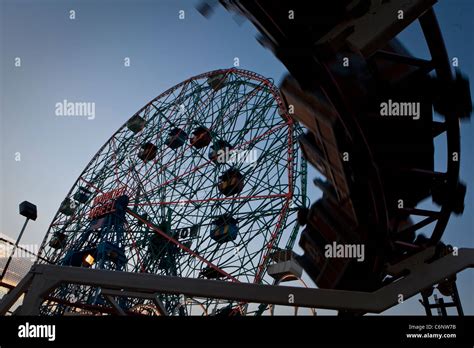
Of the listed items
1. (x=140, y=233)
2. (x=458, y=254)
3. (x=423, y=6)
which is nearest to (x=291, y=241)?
(x=140, y=233)

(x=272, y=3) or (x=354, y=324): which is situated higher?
(x=272, y=3)

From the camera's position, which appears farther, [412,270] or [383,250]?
[412,270]

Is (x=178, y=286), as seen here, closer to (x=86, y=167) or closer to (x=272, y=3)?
(x=272, y=3)

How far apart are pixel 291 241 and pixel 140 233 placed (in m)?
6.34

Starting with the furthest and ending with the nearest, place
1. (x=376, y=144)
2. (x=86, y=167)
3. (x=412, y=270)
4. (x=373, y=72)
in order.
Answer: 1. (x=86, y=167)
2. (x=412, y=270)
3. (x=376, y=144)
4. (x=373, y=72)

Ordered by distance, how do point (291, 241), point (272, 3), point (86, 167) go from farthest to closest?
point (86, 167)
point (291, 241)
point (272, 3)

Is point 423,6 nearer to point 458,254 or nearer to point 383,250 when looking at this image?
point 383,250

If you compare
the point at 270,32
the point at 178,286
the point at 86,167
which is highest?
the point at 86,167

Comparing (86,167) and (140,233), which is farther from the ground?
(86,167)

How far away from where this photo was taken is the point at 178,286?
3086 mm

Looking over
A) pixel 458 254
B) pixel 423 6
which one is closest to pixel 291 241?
pixel 458 254

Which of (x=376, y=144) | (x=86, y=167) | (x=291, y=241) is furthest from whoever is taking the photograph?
(x=86, y=167)

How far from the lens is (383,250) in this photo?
2982 mm

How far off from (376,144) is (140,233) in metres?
14.9
